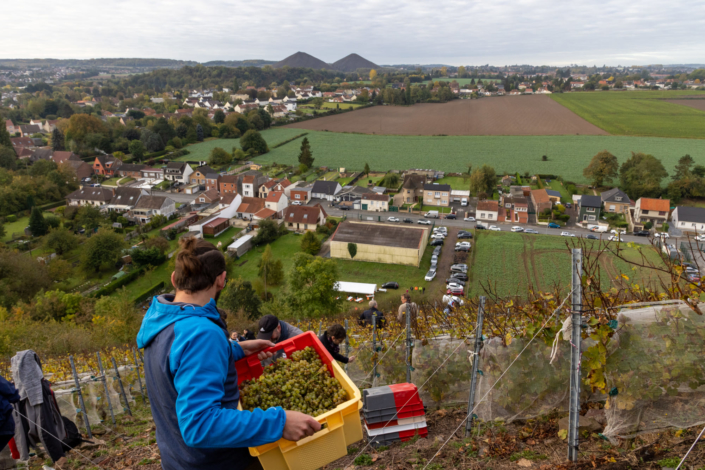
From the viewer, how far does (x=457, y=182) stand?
43.0m

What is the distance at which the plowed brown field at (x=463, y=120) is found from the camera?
7038cm

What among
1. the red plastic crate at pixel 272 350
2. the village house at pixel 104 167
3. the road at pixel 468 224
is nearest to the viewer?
the red plastic crate at pixel 272 350

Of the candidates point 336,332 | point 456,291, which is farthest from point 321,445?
point 456,291

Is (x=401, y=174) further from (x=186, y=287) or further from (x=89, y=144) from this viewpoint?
(x=186, y=287)

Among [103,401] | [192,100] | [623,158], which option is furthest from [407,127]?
[103,401]

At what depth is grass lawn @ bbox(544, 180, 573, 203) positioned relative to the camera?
124 feet

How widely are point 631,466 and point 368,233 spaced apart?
74.3 ft

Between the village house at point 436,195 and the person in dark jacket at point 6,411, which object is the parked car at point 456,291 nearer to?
the village house at point 436,195

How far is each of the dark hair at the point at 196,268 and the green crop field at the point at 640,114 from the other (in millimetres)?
76510

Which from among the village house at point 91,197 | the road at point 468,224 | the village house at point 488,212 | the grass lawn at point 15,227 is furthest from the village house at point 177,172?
the village house at point 488,212

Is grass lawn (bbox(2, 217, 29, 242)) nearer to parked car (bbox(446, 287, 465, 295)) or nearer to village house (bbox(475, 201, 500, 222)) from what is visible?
parked car (bbox(446, 287, 465, 295))

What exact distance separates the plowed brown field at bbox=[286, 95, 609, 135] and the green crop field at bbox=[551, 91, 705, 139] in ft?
11.1

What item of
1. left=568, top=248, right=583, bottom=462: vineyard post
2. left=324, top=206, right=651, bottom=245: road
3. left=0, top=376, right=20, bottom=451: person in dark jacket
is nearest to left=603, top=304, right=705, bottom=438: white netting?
left=568, top=248, right=583, bottom=462: vineyard post

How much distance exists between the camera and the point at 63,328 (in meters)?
13.5
